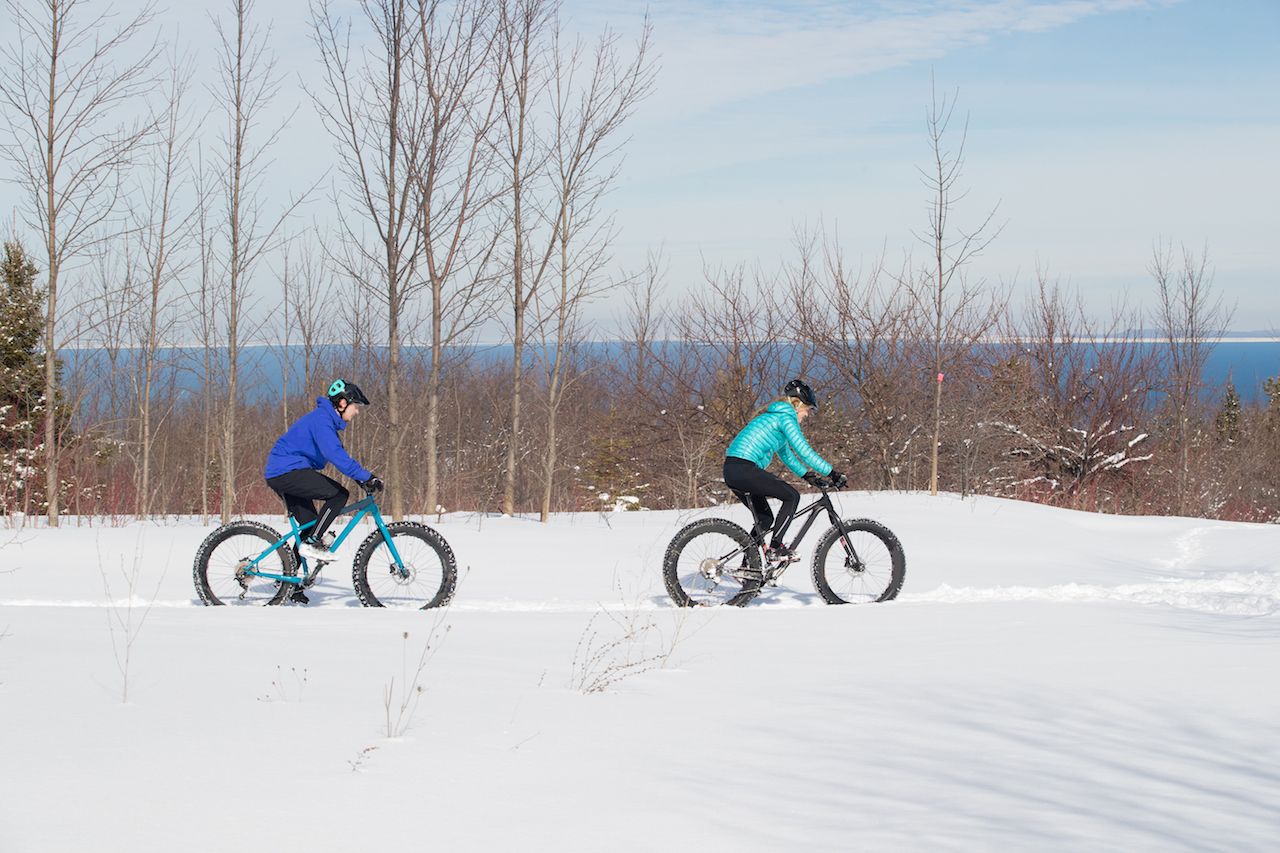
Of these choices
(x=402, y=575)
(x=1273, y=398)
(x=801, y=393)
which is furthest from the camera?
(x=1273, y=398)

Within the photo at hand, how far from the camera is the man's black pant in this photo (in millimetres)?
8414

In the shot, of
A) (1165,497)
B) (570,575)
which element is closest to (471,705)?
(570,575)

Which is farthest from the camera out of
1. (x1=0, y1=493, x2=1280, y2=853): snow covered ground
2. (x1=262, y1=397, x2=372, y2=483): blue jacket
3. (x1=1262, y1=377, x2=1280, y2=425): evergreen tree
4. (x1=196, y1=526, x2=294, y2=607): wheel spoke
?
(x1=1262, y1=377, x2=1280, y2=425): evergreen tree

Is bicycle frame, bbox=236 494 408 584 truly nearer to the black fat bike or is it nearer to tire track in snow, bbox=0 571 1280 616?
tire track in snow, bbox=0 571 1280 616

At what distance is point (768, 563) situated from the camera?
29.2ft

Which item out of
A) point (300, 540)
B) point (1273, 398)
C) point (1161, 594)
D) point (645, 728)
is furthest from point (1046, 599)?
point (1273, 398)

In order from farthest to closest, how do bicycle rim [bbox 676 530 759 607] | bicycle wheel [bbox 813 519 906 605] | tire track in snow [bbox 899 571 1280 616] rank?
tire track in snow [bbox 899 571 1280 616] → bicycle wheel [bbox 813 519 906 605] → bicycle rim [bbox 676 530 759 607]

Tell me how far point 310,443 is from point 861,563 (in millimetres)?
4553

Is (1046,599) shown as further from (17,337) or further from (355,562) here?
(17,337)

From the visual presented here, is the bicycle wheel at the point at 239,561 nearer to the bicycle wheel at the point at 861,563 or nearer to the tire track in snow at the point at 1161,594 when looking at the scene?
the bicycle wheel at the point at 861,563

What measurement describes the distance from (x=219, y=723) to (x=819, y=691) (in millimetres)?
2961

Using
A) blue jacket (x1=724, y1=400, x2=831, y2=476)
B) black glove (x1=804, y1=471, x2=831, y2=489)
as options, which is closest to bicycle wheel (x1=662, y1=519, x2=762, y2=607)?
blue jacket (x1=724, y1=400, x2=831, y2=476)

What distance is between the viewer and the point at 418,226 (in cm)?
1373

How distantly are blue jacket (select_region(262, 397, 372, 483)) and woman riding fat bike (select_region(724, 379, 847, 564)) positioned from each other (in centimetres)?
293
